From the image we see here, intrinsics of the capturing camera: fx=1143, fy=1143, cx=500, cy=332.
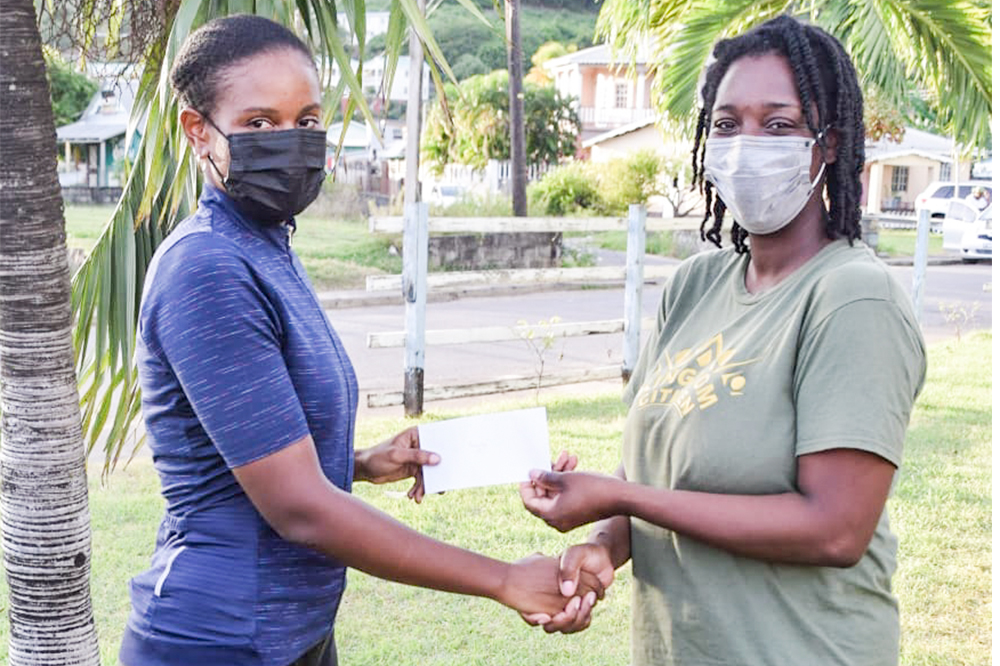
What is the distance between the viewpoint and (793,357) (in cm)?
183

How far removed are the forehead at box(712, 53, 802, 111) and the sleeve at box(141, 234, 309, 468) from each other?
0.92m

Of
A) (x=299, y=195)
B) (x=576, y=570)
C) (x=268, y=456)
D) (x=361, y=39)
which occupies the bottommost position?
(x=576, y=570)

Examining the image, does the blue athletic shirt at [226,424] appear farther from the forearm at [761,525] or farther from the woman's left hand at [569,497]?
the forearm at [761,525]

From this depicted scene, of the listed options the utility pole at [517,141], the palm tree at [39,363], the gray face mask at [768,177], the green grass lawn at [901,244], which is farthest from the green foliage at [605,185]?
the gray face mask at [768,177]

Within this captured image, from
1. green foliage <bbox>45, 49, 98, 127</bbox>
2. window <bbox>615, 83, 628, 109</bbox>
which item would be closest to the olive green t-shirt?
green foliage <bbox>45, 49, 98, 127</bbox>

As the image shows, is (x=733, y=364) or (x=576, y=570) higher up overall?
(x=733, y=364)

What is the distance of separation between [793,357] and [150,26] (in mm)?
2609

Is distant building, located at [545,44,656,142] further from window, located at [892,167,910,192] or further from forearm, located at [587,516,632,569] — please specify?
forearm, located at [587,516,632,569]

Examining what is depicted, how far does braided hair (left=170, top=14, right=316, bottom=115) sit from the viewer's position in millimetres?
1916

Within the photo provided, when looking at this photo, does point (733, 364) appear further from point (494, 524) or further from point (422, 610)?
point (494, 524)

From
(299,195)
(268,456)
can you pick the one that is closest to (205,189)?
(299,195)

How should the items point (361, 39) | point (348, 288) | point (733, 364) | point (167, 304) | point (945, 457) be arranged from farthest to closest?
point (348, 288) < point (945, 457) < point (361, 39) < point (733, 364) < point (167, 304)

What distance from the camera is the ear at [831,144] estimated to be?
2.05 metres

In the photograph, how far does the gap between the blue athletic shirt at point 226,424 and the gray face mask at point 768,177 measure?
0.78 m
